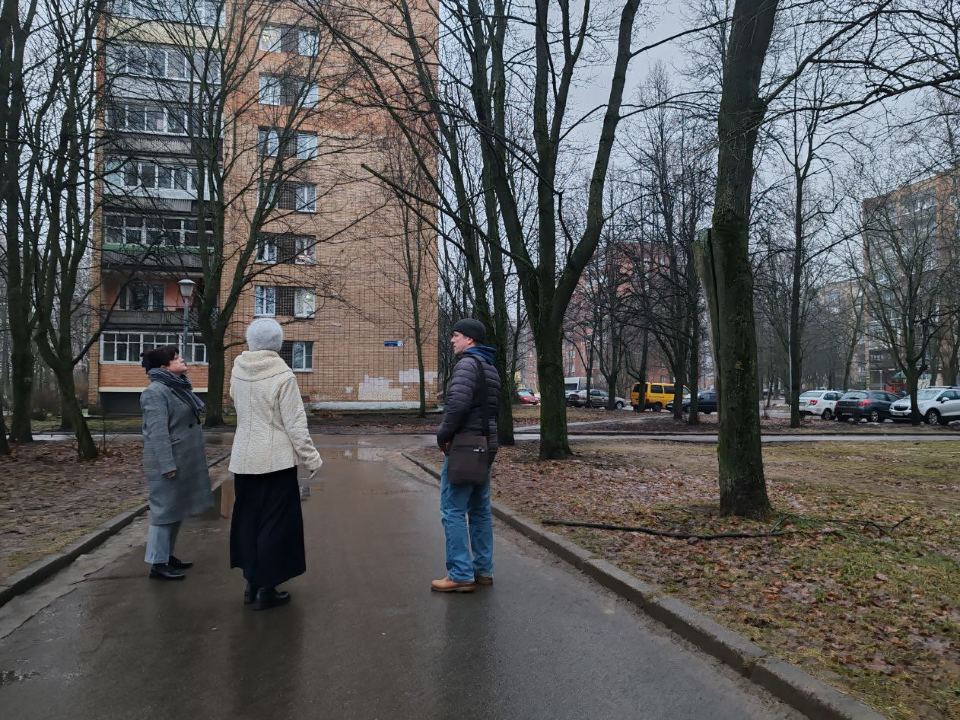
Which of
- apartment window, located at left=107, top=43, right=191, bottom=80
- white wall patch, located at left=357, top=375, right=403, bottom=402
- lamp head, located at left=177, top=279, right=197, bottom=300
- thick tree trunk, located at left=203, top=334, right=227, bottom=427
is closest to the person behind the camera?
apartment window, located at left=107, top=43, right=191, bottom=80

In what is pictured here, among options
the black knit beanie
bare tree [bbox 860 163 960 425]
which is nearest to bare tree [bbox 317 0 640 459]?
the black knit beanie

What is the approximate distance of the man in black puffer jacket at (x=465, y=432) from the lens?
5.23 m

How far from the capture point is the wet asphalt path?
3430mm

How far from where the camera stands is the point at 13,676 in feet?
12.4

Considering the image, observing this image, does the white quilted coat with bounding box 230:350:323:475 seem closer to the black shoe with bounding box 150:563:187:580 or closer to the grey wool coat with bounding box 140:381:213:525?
the grey wool coat with bounding box 140:381:213:525

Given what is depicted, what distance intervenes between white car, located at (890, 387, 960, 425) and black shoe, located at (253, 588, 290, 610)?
35.4 metres

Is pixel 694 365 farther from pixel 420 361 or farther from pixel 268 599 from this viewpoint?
pixel 268 599

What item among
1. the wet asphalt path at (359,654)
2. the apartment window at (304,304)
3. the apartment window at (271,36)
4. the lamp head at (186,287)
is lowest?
the wet asphalt path at (359,654)

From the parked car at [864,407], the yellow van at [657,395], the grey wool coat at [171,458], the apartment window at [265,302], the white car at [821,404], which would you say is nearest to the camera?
the grey wool coat at [171,458]

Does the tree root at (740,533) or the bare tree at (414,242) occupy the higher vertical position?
the bare tree at (414,242)

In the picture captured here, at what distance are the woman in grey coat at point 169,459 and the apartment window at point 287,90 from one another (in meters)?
17.0

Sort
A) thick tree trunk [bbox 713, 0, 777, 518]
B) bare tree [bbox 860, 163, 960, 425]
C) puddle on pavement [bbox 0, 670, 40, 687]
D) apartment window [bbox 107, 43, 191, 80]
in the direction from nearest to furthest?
puddle on pavement [bbox 0, 670, 40, 687] < thick tree trunk [bbox 713, 0, 777, 518] < apartment window [bbox 107, 43, 191, 80] < bare tree [bbox 860, 163, 960, 425]

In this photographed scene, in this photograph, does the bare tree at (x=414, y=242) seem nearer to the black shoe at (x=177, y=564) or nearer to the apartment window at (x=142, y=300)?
the apartment window at (x=142, y=300)

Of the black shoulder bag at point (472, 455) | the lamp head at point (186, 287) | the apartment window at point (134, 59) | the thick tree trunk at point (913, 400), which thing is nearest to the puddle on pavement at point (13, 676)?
the black shoulder bag at point (472, 455)
